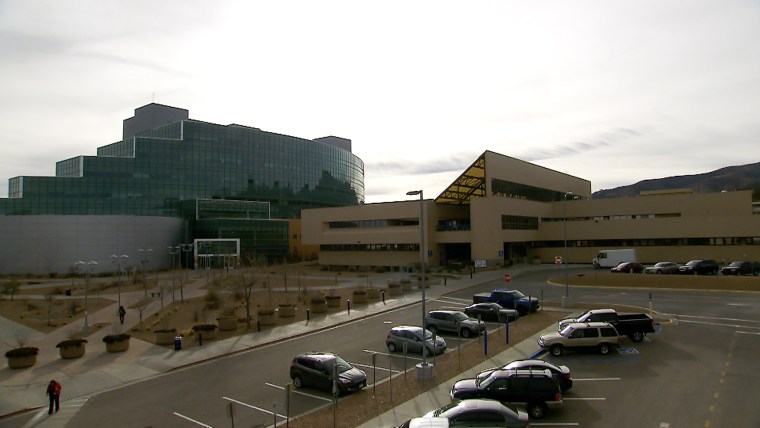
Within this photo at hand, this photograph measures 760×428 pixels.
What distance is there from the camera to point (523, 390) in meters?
16.1

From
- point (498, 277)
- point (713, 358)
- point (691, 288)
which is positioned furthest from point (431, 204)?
point (713, 358)

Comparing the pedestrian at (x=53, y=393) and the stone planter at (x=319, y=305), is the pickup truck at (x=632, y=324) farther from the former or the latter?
the pedestrian at (x=53, y=393)

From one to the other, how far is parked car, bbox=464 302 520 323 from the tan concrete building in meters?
28.3

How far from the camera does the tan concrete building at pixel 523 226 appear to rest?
220ft

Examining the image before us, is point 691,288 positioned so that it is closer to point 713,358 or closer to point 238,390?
point 713,358

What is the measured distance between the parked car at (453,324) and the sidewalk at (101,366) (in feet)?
12.4

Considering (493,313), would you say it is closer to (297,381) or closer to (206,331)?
(297,381)

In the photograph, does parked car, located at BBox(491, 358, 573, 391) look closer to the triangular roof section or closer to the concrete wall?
the triangular roof section

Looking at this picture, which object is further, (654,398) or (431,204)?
(431,204)

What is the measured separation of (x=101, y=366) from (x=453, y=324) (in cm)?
1877

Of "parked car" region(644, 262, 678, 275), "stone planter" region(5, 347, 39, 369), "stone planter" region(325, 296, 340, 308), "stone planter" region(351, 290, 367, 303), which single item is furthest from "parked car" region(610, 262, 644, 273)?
"stone planter" region(5, 347, 39, 369)

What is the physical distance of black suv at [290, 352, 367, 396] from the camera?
1862 cm

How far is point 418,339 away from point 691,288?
33565 millimetres

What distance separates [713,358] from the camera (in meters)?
21.7
